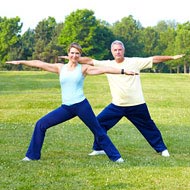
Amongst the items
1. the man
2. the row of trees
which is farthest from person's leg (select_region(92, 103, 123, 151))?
the row of trees

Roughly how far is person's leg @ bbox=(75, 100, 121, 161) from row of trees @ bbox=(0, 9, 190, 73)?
7987cm

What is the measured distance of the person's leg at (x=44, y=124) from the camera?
8977mm

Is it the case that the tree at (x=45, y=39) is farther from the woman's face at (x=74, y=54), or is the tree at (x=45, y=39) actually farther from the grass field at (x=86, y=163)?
the woman's face at (x=74, y=54)

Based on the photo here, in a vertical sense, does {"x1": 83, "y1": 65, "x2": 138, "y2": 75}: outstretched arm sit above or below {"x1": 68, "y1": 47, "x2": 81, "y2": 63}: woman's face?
below

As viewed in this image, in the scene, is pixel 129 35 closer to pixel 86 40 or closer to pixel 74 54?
pixel 86 40

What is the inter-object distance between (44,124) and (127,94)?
1558mm

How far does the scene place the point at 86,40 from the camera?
3755 inches

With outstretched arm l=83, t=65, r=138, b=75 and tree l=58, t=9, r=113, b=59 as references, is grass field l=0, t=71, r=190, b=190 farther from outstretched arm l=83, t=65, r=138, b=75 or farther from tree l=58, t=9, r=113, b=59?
tree l=58, t=9, r=113, b=59

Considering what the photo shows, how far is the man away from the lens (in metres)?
9.37

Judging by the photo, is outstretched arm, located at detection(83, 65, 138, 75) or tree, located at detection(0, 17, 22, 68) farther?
tree, located at detection(0, 17, 22, 68)

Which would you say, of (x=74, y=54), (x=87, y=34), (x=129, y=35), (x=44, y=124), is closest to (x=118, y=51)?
(x=74, y=54)

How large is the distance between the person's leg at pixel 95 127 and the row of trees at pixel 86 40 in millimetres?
79872

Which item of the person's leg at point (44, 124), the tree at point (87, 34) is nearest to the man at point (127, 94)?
the person's leg at point (44, 124)

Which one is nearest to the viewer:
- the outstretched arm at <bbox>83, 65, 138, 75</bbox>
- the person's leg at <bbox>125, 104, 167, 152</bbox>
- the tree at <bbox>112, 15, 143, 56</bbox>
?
the outstretched arm at <bbox>83, 65, 138, 75</bbox>
